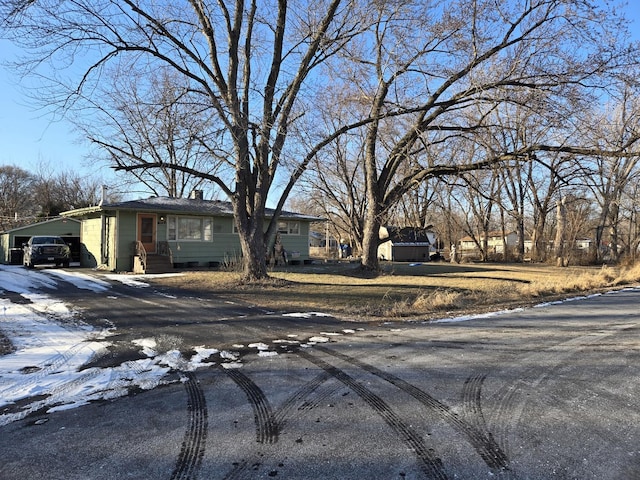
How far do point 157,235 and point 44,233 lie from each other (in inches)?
465

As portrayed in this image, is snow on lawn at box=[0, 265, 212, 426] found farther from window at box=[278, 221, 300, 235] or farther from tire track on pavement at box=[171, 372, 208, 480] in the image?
window at box=[278, 221, 300, 235]

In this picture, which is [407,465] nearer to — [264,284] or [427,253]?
[264,284]

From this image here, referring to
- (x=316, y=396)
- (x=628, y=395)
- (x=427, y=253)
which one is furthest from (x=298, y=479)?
(x=427, y=253)

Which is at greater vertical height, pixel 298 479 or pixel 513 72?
pixel 513 72

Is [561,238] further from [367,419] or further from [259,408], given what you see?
[259,408]

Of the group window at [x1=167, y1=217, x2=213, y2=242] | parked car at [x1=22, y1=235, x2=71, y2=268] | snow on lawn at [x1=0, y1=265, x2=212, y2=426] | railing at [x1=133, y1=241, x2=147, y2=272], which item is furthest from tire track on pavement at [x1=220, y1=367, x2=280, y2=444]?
parked car at [x1=22, y1=235, x2=71, y2=268]

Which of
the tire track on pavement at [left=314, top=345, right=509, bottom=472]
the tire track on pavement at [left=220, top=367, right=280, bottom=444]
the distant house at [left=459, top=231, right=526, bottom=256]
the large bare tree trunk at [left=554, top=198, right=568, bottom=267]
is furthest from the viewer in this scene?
the distant house at [left=459, top=231, right=526, bottom=256]

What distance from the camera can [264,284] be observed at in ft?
43.7

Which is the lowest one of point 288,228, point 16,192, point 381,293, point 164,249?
point 381,293

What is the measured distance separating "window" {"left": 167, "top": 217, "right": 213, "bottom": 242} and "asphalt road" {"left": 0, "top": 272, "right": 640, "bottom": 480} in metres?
14.2

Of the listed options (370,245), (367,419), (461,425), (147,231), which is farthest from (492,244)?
(367,419)

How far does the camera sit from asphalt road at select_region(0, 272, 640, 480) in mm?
2748

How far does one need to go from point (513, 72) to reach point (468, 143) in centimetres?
376

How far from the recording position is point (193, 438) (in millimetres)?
3146
